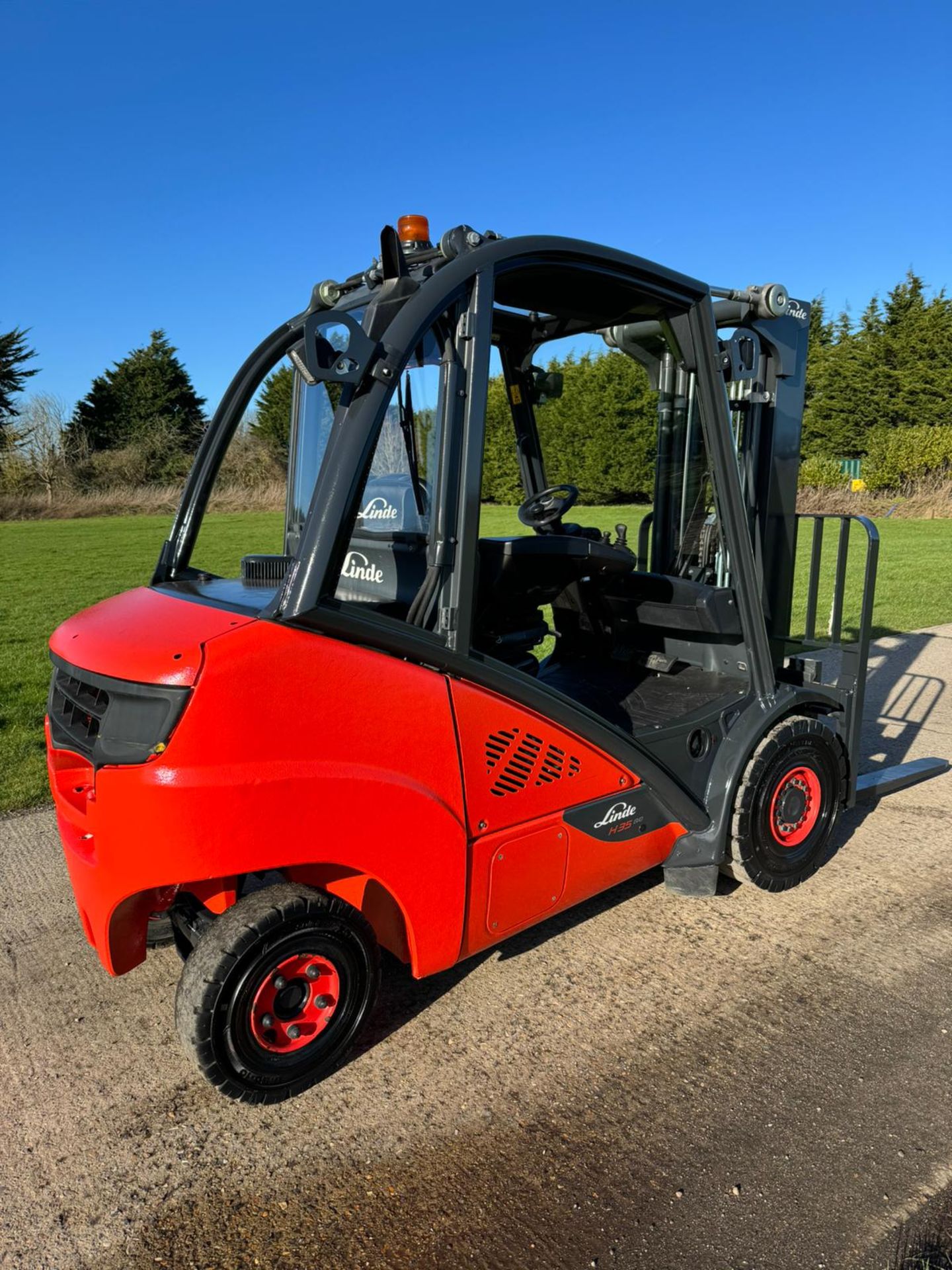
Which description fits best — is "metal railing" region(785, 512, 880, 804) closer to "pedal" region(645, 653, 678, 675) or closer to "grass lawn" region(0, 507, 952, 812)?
"pedal" region(645, 653, 678, 675)

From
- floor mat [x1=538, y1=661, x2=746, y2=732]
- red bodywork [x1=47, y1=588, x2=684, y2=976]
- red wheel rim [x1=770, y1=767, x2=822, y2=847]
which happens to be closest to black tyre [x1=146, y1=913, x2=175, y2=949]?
red bodywork [x1=47, y1=588, x2=684, y2=976]

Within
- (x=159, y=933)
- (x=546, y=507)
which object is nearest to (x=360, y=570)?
(x=546, y=507)

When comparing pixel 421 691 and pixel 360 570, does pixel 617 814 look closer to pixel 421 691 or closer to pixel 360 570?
pixel 421 691

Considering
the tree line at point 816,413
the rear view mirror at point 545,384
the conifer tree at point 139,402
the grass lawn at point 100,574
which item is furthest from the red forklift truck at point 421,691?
the conifer tree at point 139,402

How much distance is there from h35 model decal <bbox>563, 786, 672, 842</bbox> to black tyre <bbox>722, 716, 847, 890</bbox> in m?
0.41

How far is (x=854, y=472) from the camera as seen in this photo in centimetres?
3291

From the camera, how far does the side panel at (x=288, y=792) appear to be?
2.33 meters

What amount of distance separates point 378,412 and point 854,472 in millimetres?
33846

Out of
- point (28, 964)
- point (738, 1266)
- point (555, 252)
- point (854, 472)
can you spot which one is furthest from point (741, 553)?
point (854, 472)

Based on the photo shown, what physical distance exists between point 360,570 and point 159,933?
1.67 meters

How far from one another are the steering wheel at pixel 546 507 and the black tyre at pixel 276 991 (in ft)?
5.53

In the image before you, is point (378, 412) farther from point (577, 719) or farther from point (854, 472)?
point (854, 472)

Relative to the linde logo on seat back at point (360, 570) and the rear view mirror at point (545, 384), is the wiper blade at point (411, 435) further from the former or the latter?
the rear view mirror at point (545, 384)

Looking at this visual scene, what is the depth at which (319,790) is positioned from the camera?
2.47m
